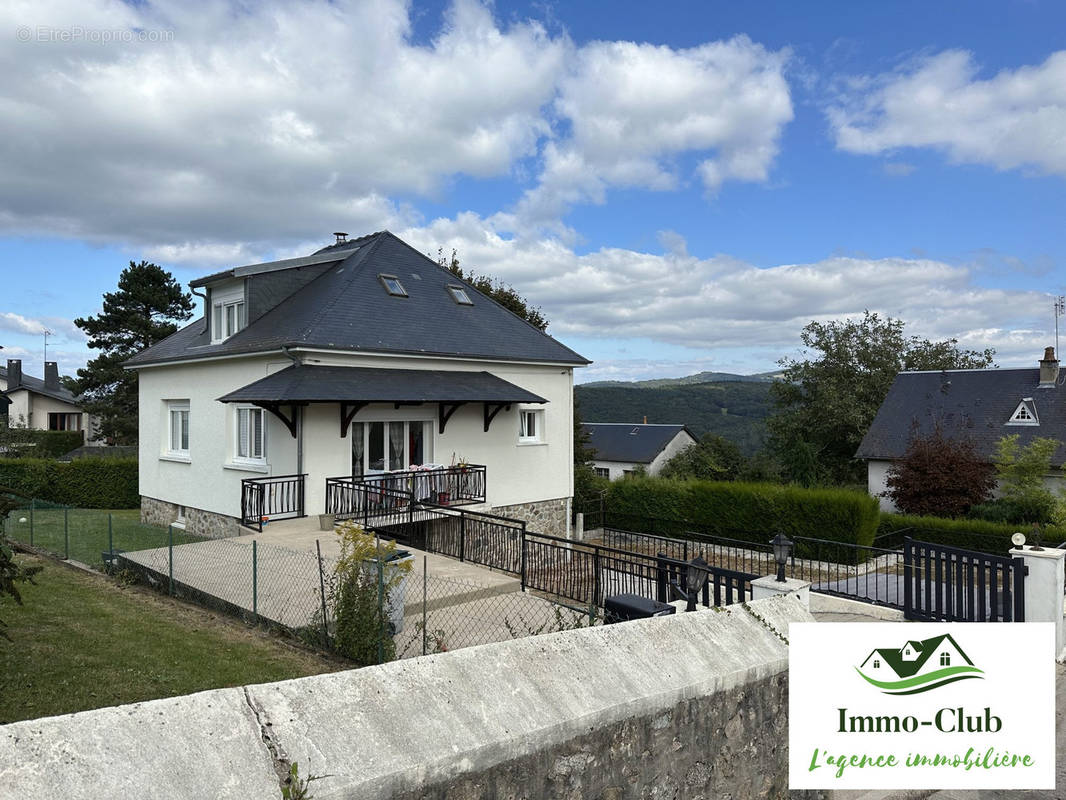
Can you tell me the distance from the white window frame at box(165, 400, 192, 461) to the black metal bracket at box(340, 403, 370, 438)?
5.64 metres

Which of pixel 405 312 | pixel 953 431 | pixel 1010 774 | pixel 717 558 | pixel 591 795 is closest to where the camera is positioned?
pixel 591 795

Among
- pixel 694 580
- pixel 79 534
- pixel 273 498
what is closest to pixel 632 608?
pixel 694 580

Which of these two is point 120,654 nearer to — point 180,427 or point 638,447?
point 180,427

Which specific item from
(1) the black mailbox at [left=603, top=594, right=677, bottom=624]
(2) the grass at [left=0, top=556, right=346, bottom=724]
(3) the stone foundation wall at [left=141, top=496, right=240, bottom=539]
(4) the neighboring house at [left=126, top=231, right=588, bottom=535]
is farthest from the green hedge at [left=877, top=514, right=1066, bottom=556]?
(2) the grass at [left=0, top=556, right=346, bottom=724]

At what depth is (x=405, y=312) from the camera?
59.1ft

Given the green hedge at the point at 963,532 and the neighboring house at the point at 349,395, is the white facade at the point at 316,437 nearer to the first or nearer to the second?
the neighboring house at the point at 349,395

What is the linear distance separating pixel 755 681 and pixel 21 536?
55.3 ft

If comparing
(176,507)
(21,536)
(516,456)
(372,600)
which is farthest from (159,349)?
(372,600)

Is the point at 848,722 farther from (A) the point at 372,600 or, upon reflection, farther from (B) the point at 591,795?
(A) the point at 372,600

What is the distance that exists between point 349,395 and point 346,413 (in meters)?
Answer: 1.21

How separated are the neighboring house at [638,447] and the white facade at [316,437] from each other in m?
33.2

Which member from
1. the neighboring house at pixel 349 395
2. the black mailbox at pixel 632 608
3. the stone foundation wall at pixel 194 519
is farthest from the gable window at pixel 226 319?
the black mailbox at pixel 632 608

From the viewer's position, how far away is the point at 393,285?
18766 millimetres

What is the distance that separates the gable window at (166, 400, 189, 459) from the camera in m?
18.8
